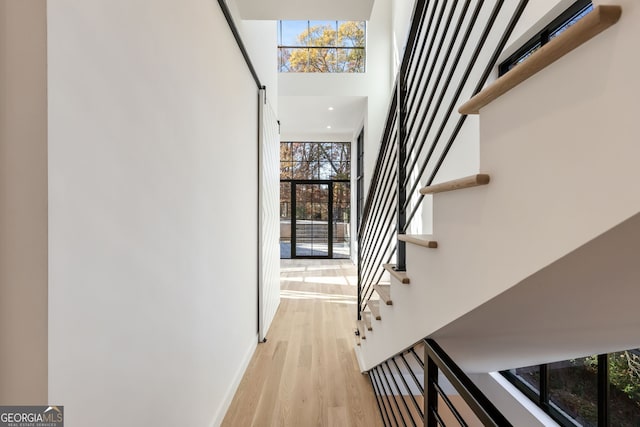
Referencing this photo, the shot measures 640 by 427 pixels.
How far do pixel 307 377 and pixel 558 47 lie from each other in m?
2.48

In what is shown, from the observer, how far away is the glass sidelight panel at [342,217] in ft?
26.0

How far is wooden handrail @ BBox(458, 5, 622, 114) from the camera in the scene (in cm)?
39

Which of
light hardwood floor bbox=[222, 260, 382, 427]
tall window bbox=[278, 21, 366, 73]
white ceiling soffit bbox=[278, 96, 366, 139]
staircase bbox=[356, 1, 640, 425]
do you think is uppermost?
tall window bbox=[278, 21, 366, 73]

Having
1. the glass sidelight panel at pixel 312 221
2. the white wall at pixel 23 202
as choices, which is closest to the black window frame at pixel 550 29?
the white wall at pixel 23 202

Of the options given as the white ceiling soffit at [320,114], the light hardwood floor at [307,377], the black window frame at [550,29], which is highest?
the white ceiling soffit at [320,114]

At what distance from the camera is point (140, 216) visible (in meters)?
1.03

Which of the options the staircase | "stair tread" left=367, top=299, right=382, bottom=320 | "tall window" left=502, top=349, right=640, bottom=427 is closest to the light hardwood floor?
"stair tread" left=367, top=299, right=382, bottom=320

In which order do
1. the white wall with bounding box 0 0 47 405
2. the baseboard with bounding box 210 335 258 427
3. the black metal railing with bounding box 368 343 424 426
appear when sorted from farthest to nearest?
the baseboard with bounding box 210 335 258 427
the black metal railing with bounding box 368 343 424 426
the white wall with bounding box 0 0 47 405

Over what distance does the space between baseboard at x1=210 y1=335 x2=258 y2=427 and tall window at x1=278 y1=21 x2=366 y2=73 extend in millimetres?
4914

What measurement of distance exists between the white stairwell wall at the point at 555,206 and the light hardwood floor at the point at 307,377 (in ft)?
4.50

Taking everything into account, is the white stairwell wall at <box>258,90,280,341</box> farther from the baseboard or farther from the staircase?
the staircase

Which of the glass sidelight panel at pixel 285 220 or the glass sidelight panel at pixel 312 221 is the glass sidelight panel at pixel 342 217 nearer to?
the glass sidelight panel at pixel 312 221

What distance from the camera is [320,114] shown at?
20.7ft

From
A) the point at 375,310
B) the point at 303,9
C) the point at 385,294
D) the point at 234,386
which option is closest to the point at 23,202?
the point at 385,294
